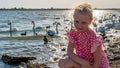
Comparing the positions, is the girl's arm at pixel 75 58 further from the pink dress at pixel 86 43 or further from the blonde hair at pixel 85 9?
the blonde hair at pixel 85 9

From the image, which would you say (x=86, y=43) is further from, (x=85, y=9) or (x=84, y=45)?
(x=85, y=9)

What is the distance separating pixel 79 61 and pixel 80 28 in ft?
1.92

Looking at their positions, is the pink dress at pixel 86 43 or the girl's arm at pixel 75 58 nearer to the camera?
the girl's arm at pixel 75 58

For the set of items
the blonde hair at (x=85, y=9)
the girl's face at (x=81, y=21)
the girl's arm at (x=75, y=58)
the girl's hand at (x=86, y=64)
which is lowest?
the girl's hand at (x=86, y=64)

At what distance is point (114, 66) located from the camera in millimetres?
14688

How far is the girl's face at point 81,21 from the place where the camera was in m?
6.32

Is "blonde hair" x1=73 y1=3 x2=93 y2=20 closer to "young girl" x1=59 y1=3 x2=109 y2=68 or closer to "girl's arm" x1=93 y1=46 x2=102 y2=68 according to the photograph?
"young girl" x1=59 y1=3 x2=109 y2=68

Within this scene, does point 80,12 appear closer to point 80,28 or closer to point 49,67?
point 80,28

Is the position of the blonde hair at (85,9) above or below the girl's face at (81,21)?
above

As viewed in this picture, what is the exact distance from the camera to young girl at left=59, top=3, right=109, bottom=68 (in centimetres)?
628

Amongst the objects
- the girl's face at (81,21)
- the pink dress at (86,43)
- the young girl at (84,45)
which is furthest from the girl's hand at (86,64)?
the girl's face at (81,21)

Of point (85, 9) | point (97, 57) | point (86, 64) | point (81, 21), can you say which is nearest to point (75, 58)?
point (86, 64)

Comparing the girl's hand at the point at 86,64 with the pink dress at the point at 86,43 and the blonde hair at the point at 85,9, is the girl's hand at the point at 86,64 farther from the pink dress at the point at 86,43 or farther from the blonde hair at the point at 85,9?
the blonde hair at the point at 85,9

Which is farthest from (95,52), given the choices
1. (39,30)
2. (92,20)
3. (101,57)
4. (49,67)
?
(39,30)
